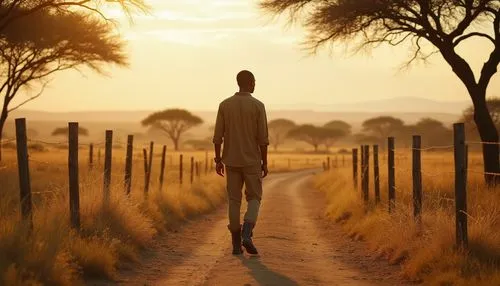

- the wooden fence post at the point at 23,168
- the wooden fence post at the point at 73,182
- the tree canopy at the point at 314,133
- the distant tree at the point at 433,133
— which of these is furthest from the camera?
the tree canopy at the point at 314,133

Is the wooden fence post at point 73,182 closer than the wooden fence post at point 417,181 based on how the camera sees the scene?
Yes

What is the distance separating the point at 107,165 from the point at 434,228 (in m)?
Answer: 5.85

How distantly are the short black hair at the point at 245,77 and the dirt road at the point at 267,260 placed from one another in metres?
2.28

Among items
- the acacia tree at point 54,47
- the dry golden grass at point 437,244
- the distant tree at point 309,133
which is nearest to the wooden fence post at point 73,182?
the dry golden grass at point 437,244

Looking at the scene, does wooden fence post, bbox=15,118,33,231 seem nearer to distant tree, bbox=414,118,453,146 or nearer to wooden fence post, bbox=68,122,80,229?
wooden fence post, bbox=68,122,80,229

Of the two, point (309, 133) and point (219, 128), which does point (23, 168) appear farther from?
point (309, 133)

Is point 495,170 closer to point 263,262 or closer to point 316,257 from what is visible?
point 316,257

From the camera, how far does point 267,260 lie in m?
9.72

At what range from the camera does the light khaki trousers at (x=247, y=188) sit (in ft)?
31.8

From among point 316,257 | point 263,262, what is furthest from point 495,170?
point 263,262

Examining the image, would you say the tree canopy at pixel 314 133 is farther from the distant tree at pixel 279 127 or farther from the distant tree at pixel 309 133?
the distant tree at pixel 279 127

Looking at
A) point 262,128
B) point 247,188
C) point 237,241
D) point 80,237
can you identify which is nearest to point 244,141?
point 262,128

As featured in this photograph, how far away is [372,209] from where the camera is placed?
15047mm

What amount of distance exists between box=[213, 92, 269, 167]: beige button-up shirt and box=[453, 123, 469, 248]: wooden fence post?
2.34 m
